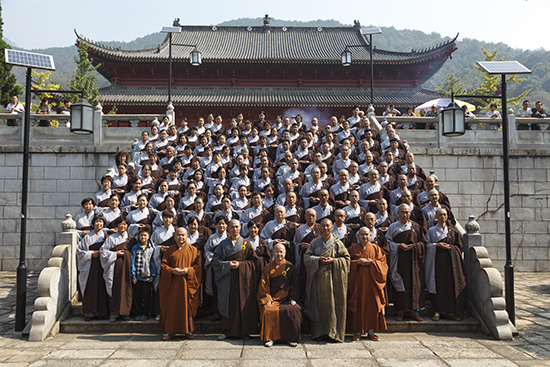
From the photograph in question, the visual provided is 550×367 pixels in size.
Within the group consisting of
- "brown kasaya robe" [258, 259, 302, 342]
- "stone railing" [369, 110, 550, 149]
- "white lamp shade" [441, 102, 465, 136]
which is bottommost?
"brown kasaya robe" [258, 259, 302, 342]

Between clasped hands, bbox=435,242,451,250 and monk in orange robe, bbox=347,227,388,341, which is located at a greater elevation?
clasped hands, bbox=435,242,451,250

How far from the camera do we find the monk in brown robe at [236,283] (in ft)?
20.5

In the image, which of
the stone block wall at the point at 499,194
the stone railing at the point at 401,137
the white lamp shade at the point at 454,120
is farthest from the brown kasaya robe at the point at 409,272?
the stone railing at the point at 401,137

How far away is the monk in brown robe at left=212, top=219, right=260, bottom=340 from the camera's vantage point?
623 centimetres

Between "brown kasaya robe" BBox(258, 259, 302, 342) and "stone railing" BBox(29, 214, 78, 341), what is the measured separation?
319 cm

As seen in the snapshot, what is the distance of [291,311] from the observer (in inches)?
237

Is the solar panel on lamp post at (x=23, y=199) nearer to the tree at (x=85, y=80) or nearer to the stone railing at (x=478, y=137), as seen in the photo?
the stone railing at (x=478, y=137)

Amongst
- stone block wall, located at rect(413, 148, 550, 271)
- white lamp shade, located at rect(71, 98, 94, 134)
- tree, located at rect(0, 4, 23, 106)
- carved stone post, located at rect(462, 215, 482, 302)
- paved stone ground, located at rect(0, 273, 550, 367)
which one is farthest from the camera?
tree, located at rect(0, 4, 23, 106)

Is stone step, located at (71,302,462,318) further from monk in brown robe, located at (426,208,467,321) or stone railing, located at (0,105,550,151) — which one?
stone railing, located at (0,105,550,151)

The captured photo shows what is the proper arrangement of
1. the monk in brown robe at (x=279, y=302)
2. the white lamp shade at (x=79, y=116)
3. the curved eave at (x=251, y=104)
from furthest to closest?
the curved eave at (x=251, y=104)
the white lamp shade at (x=79, y=116)
the monk in brown robe at (x=279, y=302)

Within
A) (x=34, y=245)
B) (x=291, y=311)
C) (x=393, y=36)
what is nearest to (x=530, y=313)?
(x=291, y=311)

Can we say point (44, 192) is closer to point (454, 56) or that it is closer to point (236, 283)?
point (236, 283)

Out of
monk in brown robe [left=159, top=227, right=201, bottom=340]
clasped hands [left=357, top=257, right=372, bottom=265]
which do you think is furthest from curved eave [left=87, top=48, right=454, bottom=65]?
clasped hands [left=357, top=257, right=372, bottom=265]

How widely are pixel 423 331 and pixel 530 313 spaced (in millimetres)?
2506
